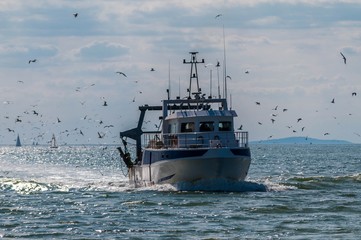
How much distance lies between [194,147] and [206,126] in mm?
2024

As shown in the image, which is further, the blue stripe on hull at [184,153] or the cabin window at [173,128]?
the cabin window at [173,128]

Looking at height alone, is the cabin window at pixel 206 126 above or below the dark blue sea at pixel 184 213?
above

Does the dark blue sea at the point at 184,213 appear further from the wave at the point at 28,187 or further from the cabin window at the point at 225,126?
the cabin window at the point at 225,126

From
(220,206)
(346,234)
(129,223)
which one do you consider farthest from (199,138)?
(346,234)

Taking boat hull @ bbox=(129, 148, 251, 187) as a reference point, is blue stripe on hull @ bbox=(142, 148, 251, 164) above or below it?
above

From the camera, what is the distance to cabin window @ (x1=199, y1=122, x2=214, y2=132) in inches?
2355

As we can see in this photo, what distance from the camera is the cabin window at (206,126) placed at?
59.8 meters

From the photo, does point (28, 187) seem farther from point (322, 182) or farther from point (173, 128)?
point (322, 182)

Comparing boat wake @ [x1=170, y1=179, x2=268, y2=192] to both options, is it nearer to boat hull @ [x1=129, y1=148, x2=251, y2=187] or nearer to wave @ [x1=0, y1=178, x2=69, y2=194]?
boat hull @ [x1=129, y1=148, x2=251, y2=187]

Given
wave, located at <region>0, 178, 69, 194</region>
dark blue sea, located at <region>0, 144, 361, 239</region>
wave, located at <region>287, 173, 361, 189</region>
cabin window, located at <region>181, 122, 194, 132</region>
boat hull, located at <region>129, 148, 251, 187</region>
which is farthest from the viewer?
wave, located at <region>287, 173, 361, 189</region>

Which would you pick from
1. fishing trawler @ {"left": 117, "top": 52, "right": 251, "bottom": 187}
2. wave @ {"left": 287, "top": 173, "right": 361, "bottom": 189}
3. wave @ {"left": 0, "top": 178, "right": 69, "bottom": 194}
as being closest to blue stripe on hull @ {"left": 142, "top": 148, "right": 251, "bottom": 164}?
fishing trawler @ {"left": 117, "top": 52, "right": 251, "bottom": 187}

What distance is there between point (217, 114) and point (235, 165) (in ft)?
12.6

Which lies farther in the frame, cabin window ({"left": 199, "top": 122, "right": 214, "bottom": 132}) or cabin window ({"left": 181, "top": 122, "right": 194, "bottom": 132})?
cabin window ({"left": 181, "top": 122, "right": 194, "bottom": 132})

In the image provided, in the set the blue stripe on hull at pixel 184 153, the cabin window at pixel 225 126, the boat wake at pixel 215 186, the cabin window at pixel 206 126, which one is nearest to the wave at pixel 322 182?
the cabin window at pixel 225 126
